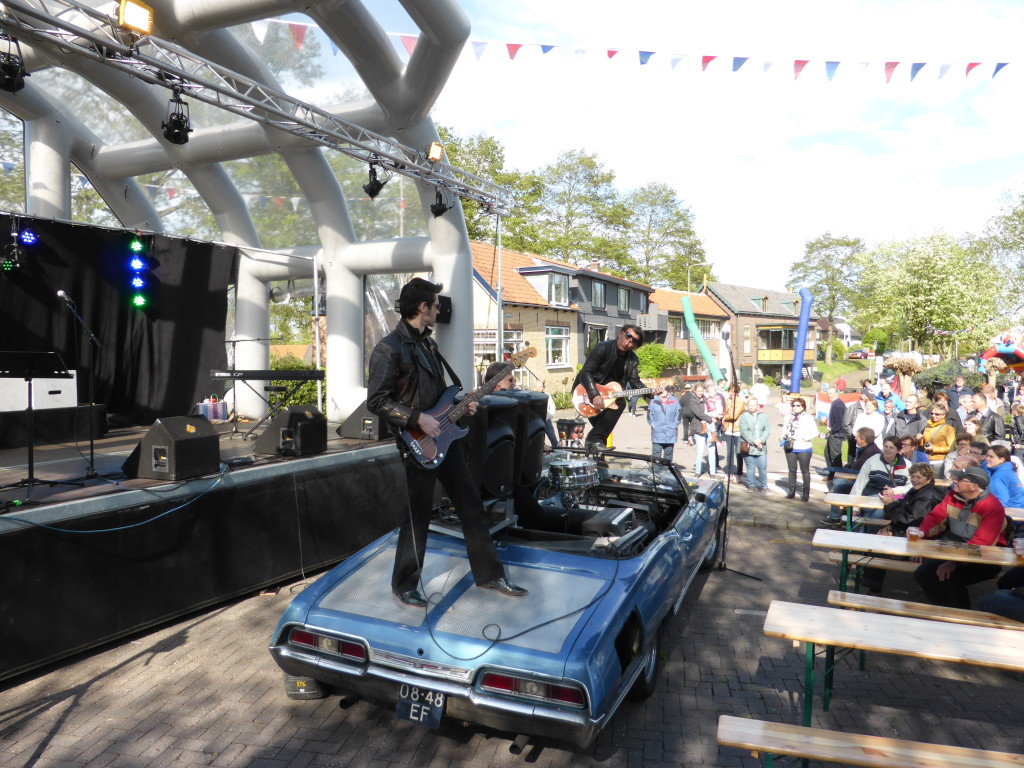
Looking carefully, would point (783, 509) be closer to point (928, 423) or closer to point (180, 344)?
point (928, 423)

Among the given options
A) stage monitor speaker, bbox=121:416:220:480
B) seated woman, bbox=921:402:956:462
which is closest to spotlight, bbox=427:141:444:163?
stage monitor speaker, bbox=121:416:220:480

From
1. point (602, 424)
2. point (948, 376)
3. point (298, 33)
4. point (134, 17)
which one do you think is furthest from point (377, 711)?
point (948, 376)

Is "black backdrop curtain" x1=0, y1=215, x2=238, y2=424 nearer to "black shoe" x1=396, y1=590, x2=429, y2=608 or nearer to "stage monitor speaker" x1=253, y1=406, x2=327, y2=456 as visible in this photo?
"stage monitor speaker" x1=253, y1=406, x2=327, y2=456

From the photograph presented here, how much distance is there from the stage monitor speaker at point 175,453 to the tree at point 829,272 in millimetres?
67088

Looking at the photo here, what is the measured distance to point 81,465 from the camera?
668 centimetres

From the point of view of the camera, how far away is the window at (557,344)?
101ft

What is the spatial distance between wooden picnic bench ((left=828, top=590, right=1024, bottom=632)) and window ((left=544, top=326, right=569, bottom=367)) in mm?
26349

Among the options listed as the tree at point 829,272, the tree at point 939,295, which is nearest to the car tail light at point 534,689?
the tree at point 939,295

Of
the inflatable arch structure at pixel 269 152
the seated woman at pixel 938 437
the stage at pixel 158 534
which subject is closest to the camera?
the stage at pixel 158 534

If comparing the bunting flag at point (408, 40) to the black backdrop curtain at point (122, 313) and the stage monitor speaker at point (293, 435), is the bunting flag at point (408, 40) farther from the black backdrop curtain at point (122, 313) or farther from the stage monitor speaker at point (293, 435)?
the stage monitor speaker at point (293, 435)

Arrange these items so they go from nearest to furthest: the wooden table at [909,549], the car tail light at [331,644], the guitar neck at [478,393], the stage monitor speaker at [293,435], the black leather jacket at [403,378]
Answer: the car tail light at [331,644], the black leather jacket at [403,378], the guitar neck at [478,393], the wooden table at [909,549], the stage monitor speaker at [293,435]

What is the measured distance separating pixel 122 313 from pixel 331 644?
9.88m

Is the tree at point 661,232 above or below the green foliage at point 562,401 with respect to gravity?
above

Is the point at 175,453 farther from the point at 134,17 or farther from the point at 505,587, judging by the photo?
the point at 134,17
